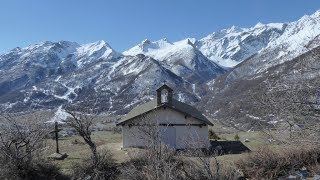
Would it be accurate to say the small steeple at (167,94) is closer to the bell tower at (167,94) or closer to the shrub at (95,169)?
the bell tower at (167,94)

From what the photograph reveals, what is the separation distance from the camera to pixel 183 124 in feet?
150

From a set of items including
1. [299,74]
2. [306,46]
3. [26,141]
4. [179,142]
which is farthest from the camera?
[179,142]

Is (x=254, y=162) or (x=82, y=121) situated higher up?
(x=82, y=121)

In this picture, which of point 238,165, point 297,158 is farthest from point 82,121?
point 297,158

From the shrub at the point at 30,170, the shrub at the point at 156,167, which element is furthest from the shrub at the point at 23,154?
the shrub at the point at 156,167

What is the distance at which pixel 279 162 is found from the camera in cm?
3142

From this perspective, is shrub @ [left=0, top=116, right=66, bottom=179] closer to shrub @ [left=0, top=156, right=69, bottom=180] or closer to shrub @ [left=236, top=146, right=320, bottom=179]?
shrub @ [left=0, top=156, right=69, bottom=180]

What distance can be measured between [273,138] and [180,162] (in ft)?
34.4

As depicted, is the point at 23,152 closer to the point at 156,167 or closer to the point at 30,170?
the point at 30,170

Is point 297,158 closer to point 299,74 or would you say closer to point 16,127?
point 299,74

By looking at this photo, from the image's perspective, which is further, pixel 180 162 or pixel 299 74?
pixel 180 162

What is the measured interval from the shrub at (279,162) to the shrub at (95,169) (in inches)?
340

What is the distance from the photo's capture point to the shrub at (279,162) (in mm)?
31141

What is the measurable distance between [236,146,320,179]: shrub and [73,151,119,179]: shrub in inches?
340
